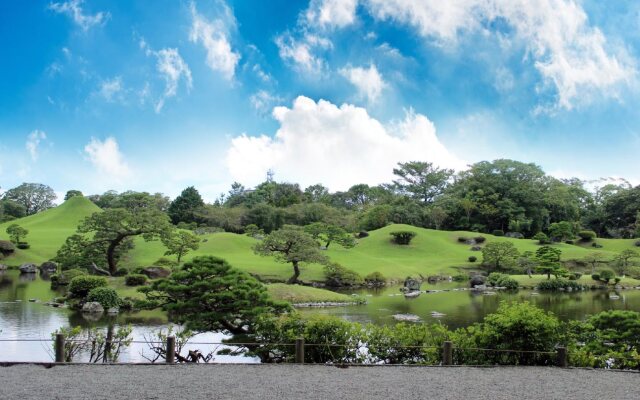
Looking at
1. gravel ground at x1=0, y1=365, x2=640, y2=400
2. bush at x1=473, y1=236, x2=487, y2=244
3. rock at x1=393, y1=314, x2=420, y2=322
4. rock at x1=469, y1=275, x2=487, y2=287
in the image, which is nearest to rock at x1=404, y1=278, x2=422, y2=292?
rock at x1=469, y1=275, x2=487, y2=287

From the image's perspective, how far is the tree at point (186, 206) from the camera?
3027 inches

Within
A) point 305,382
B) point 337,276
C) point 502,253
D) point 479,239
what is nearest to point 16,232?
point 337,276

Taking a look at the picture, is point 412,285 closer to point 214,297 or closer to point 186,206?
point 214,297

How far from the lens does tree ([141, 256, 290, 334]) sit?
54.5ft

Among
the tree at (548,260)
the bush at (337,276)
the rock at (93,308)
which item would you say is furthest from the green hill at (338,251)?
the rock at (93,308)

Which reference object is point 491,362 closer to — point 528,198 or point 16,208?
point 528,198

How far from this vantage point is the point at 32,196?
100 meters

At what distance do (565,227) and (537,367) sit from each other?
59.6 m

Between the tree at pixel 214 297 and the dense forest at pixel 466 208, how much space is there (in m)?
50.1

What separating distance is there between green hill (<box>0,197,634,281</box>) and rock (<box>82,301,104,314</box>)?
15.2 metres

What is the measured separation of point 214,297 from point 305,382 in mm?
7098

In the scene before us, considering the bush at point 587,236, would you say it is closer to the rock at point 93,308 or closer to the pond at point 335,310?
the pond at point 335,310

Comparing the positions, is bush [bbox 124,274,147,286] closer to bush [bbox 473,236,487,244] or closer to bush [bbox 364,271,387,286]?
bush [bbox 364,271,387,286]

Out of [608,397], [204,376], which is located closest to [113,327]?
[204,376]
